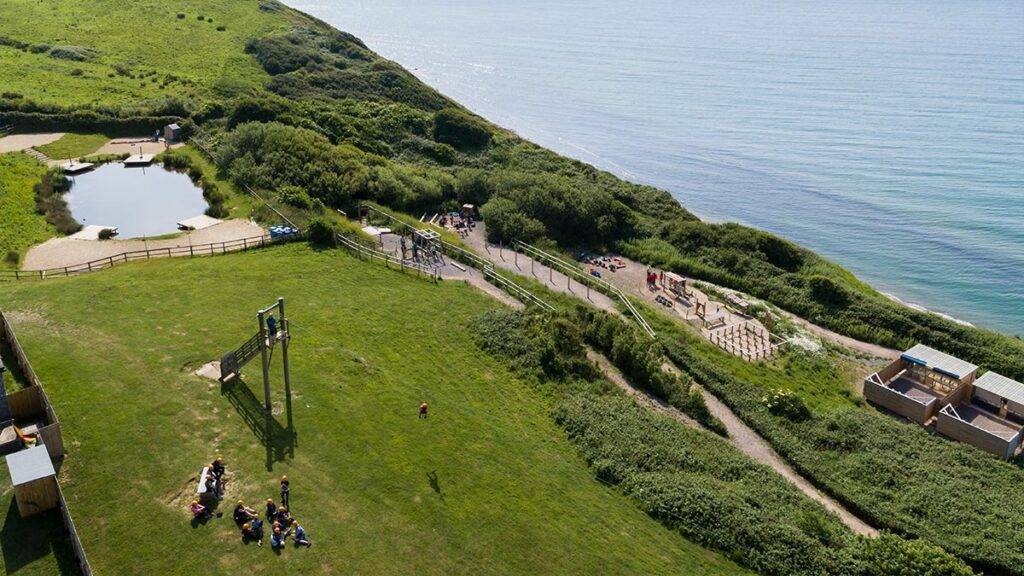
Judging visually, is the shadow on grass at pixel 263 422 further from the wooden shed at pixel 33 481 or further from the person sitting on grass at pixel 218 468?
the wooden shed at pixel 33 481

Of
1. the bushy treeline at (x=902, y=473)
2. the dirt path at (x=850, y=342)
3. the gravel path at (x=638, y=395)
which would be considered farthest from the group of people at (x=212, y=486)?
the dirt path at (x=850, y=342)

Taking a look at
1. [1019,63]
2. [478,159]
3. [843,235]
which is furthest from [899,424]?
[1019,63]

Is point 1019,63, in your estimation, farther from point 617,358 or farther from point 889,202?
point 617,358

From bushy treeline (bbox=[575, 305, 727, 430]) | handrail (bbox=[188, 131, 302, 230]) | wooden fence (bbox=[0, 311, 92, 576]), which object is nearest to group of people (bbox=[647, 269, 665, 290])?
bushy treeline (bbox=[575, 305, 727, 430])

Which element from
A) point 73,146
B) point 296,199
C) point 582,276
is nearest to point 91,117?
point 73,146

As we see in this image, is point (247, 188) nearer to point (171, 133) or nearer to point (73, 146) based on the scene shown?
point (171, 133)

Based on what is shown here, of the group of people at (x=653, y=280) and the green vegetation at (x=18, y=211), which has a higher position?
the group of people at (x=653, y=280)
